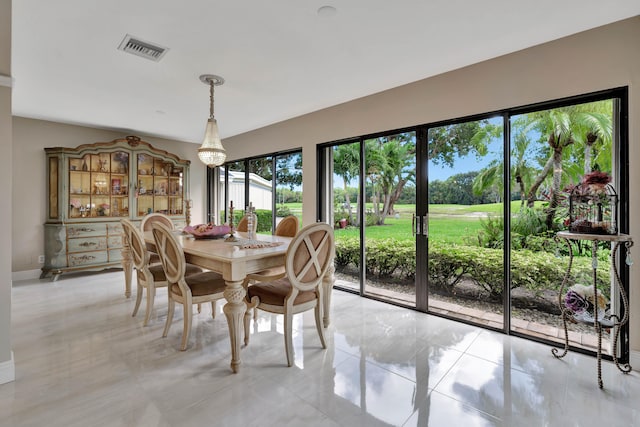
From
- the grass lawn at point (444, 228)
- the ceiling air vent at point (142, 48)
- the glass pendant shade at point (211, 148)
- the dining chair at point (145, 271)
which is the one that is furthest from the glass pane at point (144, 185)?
the grass lawn at point (444, 228)

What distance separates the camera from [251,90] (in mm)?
3408

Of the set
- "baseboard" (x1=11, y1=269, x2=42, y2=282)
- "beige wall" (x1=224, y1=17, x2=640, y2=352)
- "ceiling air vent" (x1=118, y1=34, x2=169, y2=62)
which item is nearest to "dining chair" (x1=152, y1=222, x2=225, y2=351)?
"ceiling air vent" (x1=118, y1=34, x2=169, y2=62)

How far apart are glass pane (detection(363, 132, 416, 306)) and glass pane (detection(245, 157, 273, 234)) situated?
6.45ft

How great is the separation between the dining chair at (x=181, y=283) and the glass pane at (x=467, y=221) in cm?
222

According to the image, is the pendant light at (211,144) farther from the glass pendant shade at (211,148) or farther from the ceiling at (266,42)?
the ceiling at (266,42)

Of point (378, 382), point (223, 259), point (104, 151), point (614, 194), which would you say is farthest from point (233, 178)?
point (614, 194)

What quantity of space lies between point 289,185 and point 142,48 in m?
2.66

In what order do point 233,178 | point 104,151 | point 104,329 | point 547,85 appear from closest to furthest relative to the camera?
1. point 547,85
2. point 104,329
3. point 104,151
4. point 233,178

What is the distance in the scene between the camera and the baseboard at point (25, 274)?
4370mm

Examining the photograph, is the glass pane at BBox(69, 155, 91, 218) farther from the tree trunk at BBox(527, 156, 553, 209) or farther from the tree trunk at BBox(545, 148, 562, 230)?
the tree trunk at BBox(545, 148, 562, 230)

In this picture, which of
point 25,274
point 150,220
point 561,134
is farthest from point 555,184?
point 25,274

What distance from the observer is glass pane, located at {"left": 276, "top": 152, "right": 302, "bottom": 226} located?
459 cm

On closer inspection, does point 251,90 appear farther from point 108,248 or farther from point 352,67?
point 108,248

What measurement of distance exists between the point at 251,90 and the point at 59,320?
3046mm
